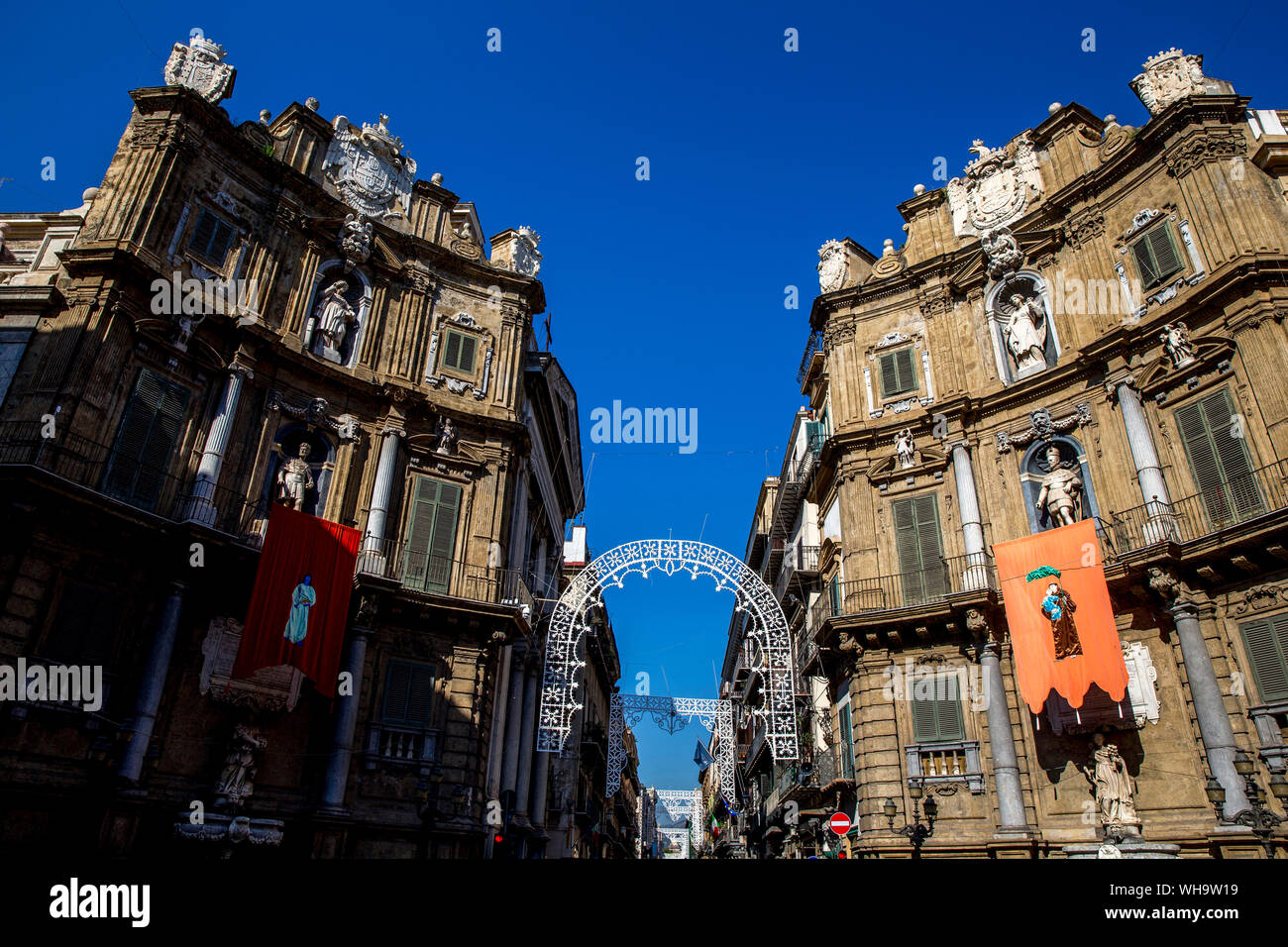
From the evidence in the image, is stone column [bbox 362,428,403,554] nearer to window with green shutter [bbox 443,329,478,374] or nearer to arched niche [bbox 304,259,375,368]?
arched niche [bbox 304,259,375,368]

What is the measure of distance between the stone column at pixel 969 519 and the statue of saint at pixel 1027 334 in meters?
3.07

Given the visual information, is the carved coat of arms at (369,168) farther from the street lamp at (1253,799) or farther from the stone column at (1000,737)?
the street lamp at (1253,799)

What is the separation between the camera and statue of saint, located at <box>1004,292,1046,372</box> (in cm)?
2150

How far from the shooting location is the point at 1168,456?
1772 cm

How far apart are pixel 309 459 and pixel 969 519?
18.1 metres

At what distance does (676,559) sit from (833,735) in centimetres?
730

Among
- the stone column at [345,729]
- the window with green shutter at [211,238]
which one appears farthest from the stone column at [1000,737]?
the window with green shutter at [211,238]

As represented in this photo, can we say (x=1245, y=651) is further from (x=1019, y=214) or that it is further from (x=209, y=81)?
(x=209, y=81)

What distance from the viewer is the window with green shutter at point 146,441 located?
15734mm

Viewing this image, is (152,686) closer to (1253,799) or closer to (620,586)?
(620,586)

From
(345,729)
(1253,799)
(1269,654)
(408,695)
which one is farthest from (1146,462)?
(345,729)

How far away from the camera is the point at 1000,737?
18.1 m

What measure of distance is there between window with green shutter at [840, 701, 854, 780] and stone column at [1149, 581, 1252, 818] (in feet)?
27.7

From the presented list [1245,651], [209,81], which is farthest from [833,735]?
[209,81]
